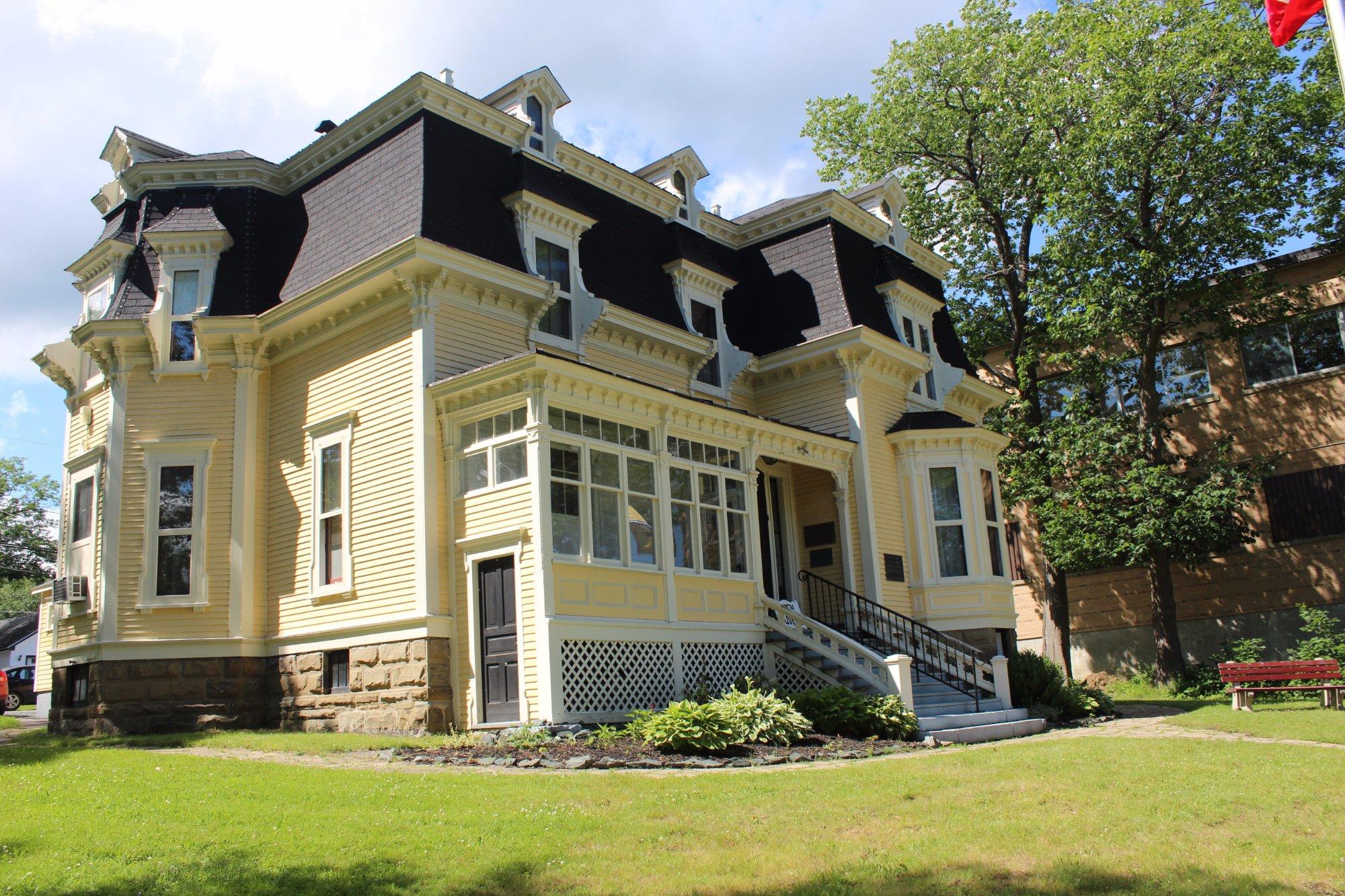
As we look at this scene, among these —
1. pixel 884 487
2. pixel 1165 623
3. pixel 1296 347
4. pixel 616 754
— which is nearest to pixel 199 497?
pixel 616 754

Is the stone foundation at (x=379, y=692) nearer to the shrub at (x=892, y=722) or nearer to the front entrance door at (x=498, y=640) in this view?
the front entrance door at (x=498, y=640)

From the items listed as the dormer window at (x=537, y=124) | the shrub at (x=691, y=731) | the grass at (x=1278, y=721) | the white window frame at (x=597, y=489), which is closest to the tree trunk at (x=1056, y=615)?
the grass at (x=1278, y=721)

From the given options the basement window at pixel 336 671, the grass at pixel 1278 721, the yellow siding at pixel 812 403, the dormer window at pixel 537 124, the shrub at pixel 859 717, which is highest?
the dormer window at pixel 537 124

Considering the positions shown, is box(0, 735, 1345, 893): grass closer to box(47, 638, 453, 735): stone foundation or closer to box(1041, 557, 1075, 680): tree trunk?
box(47, 638, 453, 735): stone foundation

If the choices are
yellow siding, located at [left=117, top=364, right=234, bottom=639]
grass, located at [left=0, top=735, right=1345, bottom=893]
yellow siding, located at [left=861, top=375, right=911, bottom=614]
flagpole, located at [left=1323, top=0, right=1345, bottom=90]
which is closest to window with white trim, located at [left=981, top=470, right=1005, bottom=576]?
yellow siding, located at [left=861, top=375, right=911, bottom=614]

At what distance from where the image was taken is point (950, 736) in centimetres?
1512

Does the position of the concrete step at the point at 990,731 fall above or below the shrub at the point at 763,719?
below

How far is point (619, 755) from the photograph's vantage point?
12414 millimetres

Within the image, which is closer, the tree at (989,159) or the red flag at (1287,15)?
the red flag at (1287,15)

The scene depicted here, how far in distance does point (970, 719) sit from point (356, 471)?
10.4 metres

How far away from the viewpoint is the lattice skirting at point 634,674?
14.6 meters

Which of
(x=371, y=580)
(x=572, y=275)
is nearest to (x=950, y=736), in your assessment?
(x=371, y=580)

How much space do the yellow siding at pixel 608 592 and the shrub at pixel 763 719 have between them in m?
2.08

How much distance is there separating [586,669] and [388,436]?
5.03 m
